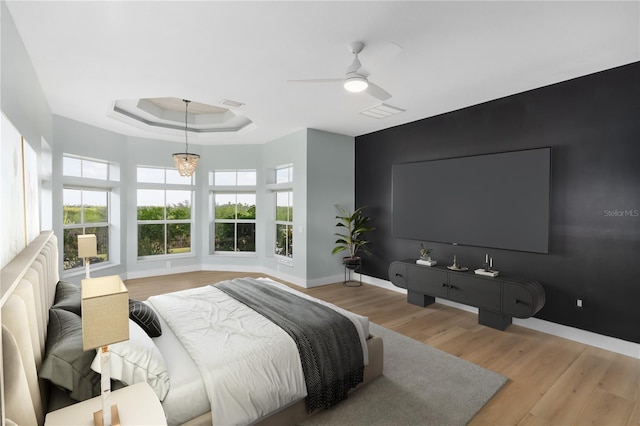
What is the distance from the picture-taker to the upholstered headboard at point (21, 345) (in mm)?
1024

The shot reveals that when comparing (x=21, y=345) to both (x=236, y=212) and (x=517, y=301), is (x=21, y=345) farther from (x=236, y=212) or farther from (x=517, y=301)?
(x=236, y=212)

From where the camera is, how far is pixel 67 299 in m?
2.16

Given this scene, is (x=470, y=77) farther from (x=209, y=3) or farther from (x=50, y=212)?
(x=50, y=212)

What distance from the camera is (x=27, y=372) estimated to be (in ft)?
3.92

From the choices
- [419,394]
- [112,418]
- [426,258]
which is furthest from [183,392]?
[426,258]

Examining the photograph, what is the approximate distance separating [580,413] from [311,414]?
76.7 inches

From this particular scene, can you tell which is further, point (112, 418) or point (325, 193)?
point (325, 193)

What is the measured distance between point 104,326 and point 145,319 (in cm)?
113

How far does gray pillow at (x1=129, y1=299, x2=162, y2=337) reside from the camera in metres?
2.13

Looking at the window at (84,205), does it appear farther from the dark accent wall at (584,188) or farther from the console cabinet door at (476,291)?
the dark accent wall at (584,188)

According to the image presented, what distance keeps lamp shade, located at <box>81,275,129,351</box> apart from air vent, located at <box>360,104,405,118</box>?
151 inches

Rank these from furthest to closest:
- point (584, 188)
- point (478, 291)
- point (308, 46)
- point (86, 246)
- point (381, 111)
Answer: point (381, 111)
point (478, 291)
point (86, 246)
point (584, 188)
point (308, 46)

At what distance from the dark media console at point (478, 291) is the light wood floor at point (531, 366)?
0.55 ft

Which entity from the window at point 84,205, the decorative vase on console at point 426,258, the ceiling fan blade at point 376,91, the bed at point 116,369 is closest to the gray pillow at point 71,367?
the bed at point 116,369
